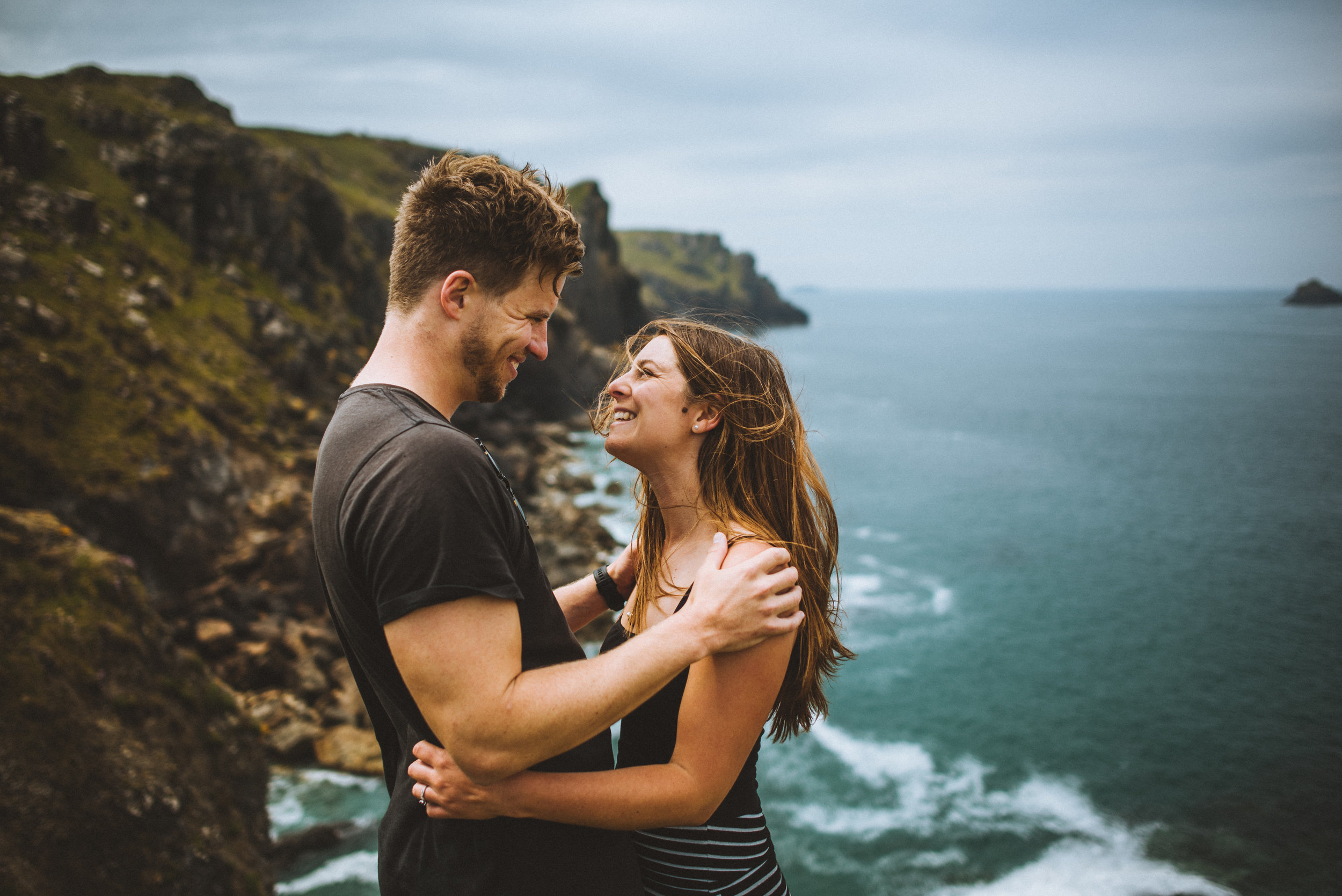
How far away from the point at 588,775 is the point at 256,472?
28.7m

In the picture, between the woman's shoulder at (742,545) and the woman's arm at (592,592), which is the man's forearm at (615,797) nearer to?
the woman's shoulder at (742,545)

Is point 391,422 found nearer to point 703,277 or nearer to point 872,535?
point 872,535

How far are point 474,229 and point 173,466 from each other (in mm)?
25911

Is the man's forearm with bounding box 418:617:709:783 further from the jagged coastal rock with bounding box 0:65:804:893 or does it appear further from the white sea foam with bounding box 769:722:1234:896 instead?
the white sea foam with bounding box 769:722:1234:896

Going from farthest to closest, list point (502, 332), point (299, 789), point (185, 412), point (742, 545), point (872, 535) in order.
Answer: point (872, 535) < point (185, 412) < point (299, 789) < point (742, 545) < point (502, 332)

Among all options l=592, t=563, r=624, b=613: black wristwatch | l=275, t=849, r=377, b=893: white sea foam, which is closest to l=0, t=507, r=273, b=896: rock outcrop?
l=592, t=563, r=624, b=613: black wristwatch

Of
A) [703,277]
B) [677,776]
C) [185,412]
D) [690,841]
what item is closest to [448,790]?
[677,776]

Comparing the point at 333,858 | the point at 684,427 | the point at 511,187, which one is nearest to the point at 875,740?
the point at 333,858

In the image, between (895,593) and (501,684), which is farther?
(895,593)

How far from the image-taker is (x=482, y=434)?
4978 centimetres

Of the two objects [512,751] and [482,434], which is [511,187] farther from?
[482,434]

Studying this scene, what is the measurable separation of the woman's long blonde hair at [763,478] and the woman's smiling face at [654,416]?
6 centimetres

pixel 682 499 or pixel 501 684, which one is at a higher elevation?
pixel 682 499

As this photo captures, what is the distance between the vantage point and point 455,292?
2.74 metres
